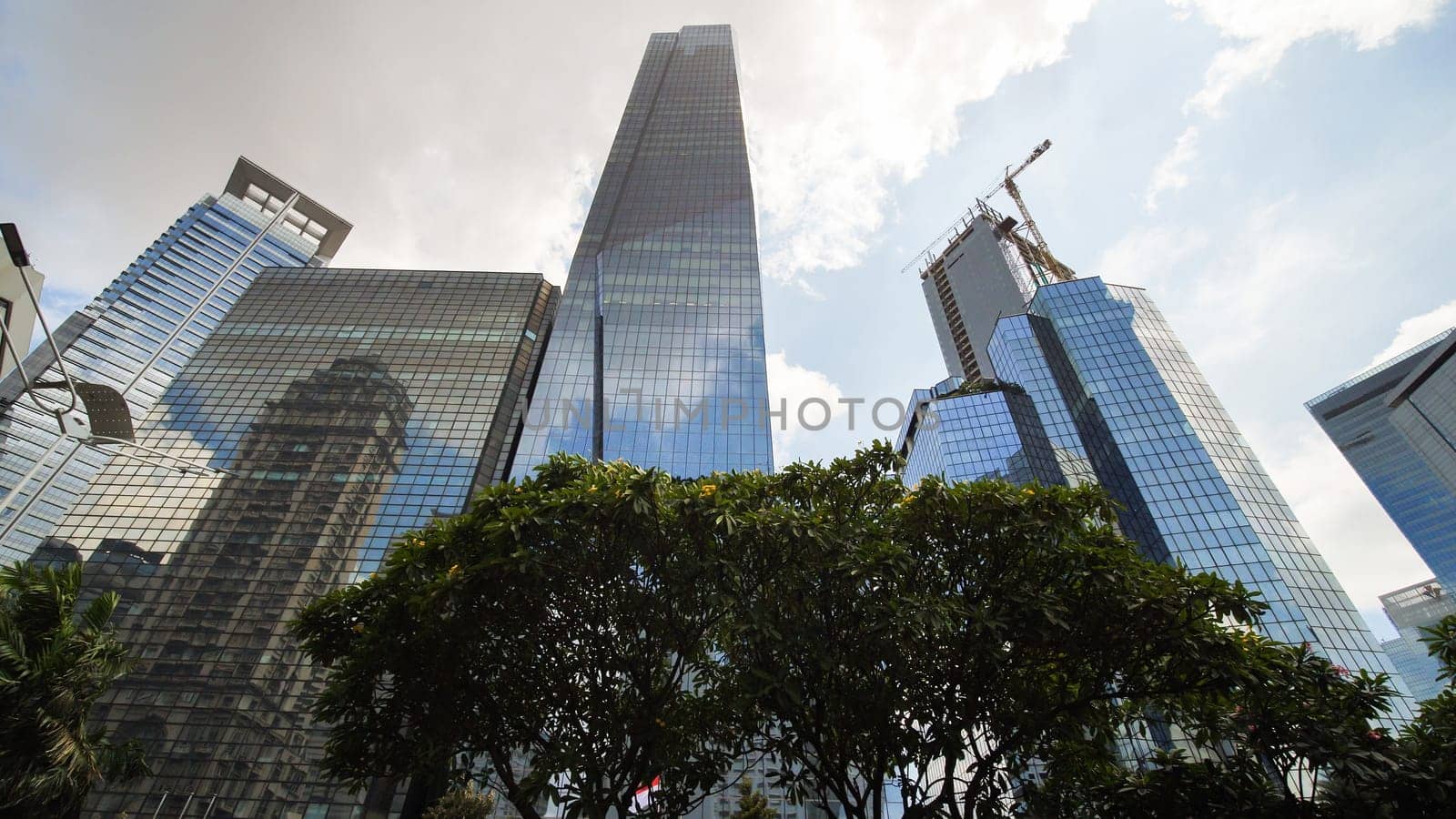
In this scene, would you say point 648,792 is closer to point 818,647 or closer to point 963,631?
point 818,647

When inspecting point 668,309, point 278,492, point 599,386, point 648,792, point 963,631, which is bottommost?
point 648,792

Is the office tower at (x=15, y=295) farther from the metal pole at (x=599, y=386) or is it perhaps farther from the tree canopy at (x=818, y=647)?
the metal pole at (x=599, y=386)

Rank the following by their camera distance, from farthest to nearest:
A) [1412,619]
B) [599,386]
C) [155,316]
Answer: [1412,619]
[155,316]
[599,386]

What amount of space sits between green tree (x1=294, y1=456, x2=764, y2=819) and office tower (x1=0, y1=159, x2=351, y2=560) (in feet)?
257

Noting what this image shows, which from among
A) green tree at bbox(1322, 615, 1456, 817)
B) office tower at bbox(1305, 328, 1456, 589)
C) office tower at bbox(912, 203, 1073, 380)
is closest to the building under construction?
office tower at bbox(912, 203, 1073, 380)

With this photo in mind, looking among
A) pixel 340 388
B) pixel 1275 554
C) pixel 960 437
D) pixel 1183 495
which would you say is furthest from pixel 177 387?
pixel 1275 554

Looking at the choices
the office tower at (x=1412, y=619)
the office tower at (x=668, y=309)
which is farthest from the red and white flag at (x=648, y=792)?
the office tower at (x=1412, y=619)

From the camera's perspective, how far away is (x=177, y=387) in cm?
5581

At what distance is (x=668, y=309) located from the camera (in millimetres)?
58750

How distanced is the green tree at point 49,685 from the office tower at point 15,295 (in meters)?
5.71

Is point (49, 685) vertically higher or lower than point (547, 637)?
lower

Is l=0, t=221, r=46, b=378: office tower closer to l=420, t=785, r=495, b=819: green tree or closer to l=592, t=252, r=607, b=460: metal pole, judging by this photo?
l=420, t=785, r=495, b=819: green tree

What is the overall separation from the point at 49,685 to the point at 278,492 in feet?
140

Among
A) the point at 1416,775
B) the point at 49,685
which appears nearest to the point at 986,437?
the point at 1416,775
